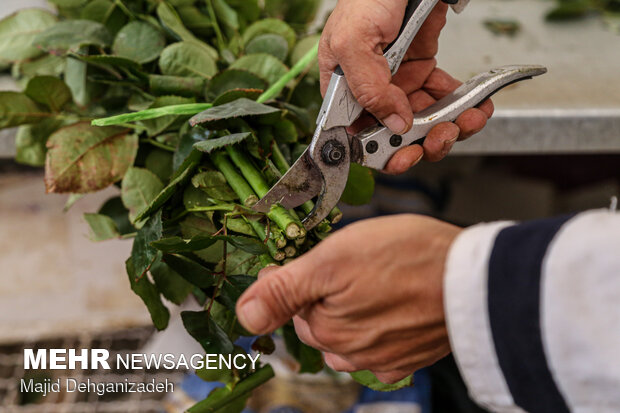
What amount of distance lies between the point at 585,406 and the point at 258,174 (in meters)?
0.30

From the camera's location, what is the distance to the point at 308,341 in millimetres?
427

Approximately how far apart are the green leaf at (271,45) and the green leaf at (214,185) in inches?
8.4

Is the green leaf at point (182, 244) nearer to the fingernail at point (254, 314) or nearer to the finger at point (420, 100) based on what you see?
the fingernail at point (254, 314)

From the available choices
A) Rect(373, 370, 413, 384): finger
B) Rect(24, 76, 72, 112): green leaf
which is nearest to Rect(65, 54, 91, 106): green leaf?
Rect(24, 76, 72, 112): green leaf

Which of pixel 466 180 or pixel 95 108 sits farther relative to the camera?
pixel 466 180

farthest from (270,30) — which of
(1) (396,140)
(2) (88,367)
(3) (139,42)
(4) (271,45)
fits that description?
(2) (88,367)

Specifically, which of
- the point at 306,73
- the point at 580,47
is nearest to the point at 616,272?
the point at 306,73

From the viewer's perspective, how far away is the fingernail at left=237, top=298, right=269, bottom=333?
352mm

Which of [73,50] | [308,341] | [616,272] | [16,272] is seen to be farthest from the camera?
[16,272]

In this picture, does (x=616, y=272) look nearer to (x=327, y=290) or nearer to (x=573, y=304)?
(x=573, y=304)

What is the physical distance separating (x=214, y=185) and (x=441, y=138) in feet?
0.72

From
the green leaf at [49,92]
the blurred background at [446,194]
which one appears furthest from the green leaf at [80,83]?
the blurred background at [446,194]

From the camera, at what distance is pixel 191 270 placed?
464 millimetres

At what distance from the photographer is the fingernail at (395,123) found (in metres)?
0.49
